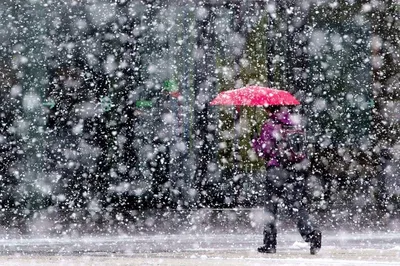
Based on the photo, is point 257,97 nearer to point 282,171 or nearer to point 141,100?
point 282,171

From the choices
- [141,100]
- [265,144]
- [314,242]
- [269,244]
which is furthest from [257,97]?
[141,100]

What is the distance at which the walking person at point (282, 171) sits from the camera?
36.8 ft

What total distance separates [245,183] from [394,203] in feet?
7.60

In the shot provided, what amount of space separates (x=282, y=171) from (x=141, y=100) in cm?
648

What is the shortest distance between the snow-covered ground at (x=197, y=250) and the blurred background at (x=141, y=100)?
11.5 feet

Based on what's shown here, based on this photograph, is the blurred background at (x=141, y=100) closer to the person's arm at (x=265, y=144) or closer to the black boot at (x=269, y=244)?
the black boot at (x=269, y=244)

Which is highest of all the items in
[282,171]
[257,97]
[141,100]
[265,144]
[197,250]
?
[141,100]

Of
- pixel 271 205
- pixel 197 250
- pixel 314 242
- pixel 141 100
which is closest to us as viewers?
pixel 314 242

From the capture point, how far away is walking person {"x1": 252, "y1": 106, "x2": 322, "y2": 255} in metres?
11.2

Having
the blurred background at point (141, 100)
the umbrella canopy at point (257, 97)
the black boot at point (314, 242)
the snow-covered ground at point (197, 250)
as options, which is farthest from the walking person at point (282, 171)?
the blurred background at point (141, 100)

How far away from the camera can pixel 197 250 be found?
38.3ft

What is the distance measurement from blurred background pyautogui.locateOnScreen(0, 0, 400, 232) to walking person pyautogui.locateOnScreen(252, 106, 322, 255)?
5.25 metres

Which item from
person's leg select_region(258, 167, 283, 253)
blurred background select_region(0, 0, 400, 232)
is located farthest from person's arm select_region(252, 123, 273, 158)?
blurred background select_region(0, 0, 400, 232)

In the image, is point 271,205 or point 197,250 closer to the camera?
point 271,205
